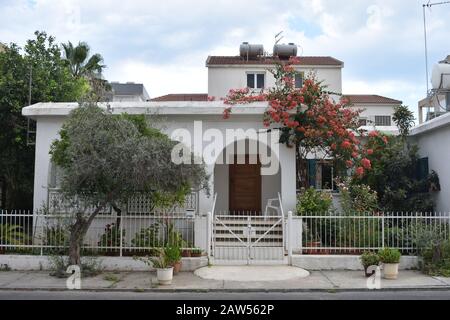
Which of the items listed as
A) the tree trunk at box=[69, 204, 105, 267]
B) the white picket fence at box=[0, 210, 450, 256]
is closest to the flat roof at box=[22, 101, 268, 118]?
the white picket fence at box=[0, 210, 450, 256]

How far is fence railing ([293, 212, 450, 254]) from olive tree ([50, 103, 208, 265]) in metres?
3.33

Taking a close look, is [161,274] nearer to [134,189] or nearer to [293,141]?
[134,189]

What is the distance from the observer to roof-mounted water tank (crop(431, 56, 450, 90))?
15.3 metres

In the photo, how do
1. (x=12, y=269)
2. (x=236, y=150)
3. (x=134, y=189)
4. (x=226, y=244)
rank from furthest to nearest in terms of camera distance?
(x=236, y=150), (x=226, y=244), (x=12, y=269), (x=134, y=189)

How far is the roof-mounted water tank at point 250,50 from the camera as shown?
97.8ft

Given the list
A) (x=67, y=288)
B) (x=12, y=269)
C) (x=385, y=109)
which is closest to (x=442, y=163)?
(x=67, y=288)

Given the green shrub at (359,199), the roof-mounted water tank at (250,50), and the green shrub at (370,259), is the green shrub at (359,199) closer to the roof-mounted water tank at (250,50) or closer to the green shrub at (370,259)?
the green shrub at (370,259)

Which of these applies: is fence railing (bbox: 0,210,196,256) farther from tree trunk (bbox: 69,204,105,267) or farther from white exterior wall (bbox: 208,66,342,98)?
white exterior wall (bbox: 208,66,342,98)

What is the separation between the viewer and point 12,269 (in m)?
11.2

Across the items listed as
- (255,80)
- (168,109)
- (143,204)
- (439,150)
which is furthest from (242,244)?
(255,80)

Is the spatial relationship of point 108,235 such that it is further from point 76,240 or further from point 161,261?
point 161,261

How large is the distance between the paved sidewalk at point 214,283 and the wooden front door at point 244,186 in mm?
5877
